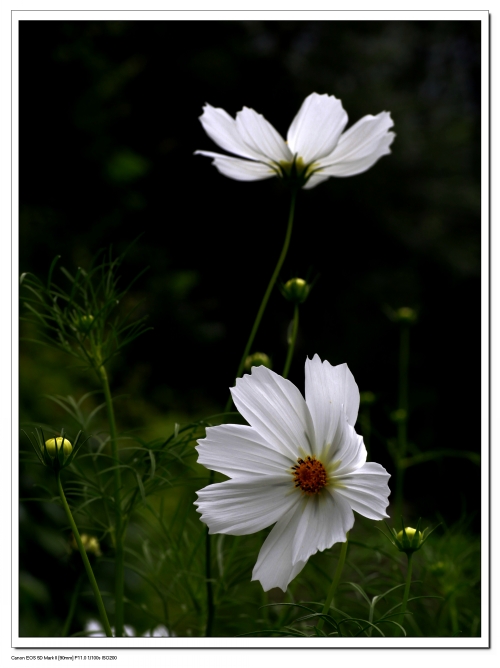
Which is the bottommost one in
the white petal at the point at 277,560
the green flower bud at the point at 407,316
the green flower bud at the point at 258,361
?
the white petal at the point at 277,560

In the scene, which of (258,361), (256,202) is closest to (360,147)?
(258,361)

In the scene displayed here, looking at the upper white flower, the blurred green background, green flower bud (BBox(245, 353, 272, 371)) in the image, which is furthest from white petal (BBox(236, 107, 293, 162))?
the blurred green background

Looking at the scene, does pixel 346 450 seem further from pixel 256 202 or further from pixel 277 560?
pixel 256 202

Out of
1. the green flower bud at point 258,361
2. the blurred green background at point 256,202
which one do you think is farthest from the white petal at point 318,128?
the blurred green background at point 256,202

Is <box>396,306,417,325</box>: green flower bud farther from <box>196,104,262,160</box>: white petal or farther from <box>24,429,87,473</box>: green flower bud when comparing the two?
<box>24,429,87,473</box>: green flower bud

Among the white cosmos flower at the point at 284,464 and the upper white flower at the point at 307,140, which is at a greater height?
the upper white flower at the point at 307,140

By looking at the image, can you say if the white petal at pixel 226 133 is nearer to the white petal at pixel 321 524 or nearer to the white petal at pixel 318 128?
the white petal at pixel 318 128

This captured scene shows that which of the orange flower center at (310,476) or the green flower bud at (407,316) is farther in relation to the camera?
the green flower bud at (407,316)
